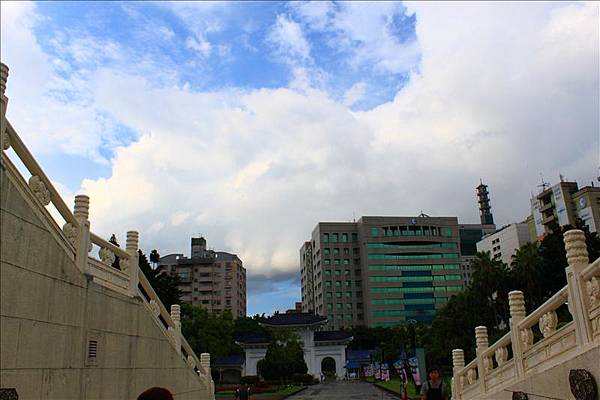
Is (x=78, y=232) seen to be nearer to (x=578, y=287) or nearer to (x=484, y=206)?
(x=578, y=287)

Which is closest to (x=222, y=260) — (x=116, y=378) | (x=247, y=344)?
(x=247, y=344)

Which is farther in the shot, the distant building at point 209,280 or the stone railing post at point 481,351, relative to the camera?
the distant building at point 209,280

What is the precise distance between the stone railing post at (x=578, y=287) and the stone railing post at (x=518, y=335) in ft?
7.61

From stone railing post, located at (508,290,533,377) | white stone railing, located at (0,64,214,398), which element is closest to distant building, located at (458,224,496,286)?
stone railing post, located at (508,290,533,377)

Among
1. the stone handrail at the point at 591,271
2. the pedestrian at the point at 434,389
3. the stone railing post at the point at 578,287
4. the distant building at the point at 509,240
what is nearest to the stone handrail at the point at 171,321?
the pedestrian at the point at 434,389

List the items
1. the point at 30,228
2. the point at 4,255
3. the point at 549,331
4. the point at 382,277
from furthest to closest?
the point at 382,277, the point at 549,331, the point at 30,228, the point at 4,255

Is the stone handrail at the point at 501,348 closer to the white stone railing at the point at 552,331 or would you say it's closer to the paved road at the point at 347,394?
the white stone railing at the point at 552,331

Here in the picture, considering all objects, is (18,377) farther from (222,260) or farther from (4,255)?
(222,260)

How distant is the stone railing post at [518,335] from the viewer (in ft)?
32.2

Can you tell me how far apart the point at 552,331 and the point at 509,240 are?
104m

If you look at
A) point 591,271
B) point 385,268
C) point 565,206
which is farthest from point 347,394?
point 385,268

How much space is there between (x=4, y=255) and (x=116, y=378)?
3772 millimetres

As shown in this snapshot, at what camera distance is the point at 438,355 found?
45562 millimetres

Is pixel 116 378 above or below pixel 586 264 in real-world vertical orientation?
below
